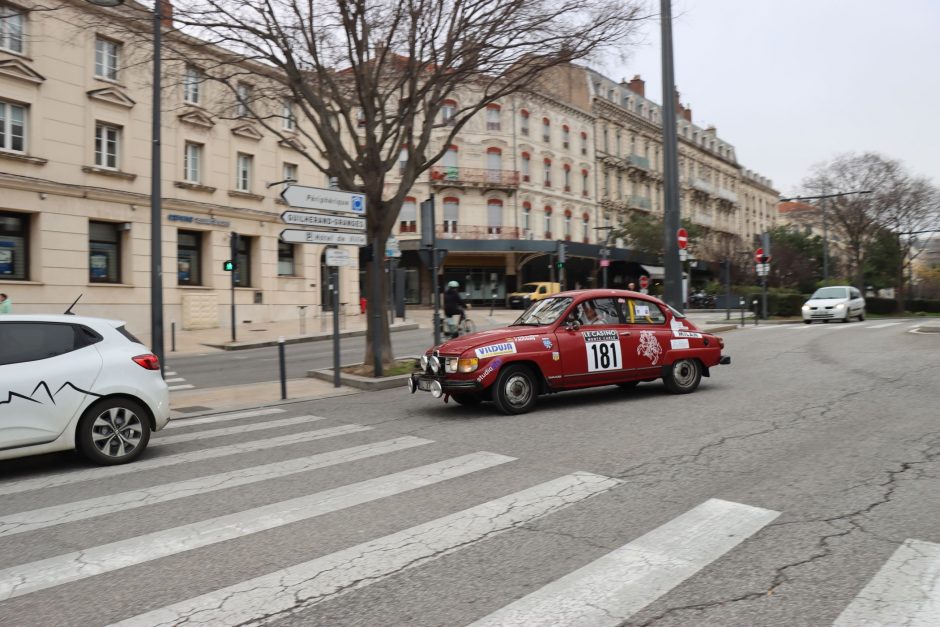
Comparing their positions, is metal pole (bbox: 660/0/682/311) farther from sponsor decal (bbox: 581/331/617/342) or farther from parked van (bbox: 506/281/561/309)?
parked van (bbox: 506/281/561/309)

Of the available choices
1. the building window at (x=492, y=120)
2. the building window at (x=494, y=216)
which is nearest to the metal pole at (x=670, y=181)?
the building window at (x=494, y=216)

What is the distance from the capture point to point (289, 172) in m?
31.8

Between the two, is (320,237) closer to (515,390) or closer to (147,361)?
(515,390)

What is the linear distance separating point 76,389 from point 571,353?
5.65 m

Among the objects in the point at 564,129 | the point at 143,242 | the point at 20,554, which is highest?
the point at 564,129

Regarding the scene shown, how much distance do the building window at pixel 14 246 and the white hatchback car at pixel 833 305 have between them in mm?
28184

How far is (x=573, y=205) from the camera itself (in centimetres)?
5172

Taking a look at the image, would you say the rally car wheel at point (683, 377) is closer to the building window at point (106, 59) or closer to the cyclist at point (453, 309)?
the cyclist at point (453, 309)

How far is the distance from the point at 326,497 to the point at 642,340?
579 cm

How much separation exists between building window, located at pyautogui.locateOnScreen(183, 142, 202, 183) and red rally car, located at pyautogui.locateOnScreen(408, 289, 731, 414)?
2108 cm

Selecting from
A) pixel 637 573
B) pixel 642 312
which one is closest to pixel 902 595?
pixel 637 573

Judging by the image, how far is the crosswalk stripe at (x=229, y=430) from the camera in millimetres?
8188

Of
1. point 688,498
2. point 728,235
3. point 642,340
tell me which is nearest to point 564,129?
point 728,235

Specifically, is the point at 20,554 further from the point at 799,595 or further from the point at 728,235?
the point at 728,235
